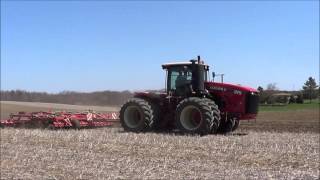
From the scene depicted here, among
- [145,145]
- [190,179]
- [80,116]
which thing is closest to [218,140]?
[145,145]

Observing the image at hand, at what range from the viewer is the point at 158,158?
424 inches

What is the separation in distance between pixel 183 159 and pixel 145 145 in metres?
2.28

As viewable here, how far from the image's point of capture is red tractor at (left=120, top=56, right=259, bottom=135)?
16219 mm

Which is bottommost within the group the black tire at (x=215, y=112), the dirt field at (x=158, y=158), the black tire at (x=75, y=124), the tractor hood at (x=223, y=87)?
the dirt field at (x=158, y=158)

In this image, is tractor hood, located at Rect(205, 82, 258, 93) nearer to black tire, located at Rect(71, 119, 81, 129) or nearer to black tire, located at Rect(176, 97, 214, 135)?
black tire, located at Rect(176, 97, 214, 135)

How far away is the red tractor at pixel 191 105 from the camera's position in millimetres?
16219

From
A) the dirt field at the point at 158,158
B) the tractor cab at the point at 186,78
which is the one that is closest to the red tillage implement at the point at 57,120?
the tractor cab at the point at 186,78

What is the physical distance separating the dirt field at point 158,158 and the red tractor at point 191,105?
2008 millimetres

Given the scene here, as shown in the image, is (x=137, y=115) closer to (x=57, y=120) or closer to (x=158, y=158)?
(x=57, y=120)

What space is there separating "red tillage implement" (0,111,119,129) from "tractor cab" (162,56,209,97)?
12.6ft

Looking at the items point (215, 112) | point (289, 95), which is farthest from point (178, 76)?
point (289, 95)

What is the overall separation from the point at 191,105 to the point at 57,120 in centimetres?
548

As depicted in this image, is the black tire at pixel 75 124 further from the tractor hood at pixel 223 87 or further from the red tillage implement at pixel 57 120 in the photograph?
the tractor hood at pixel 223 87

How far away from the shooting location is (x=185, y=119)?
54.5 ft
